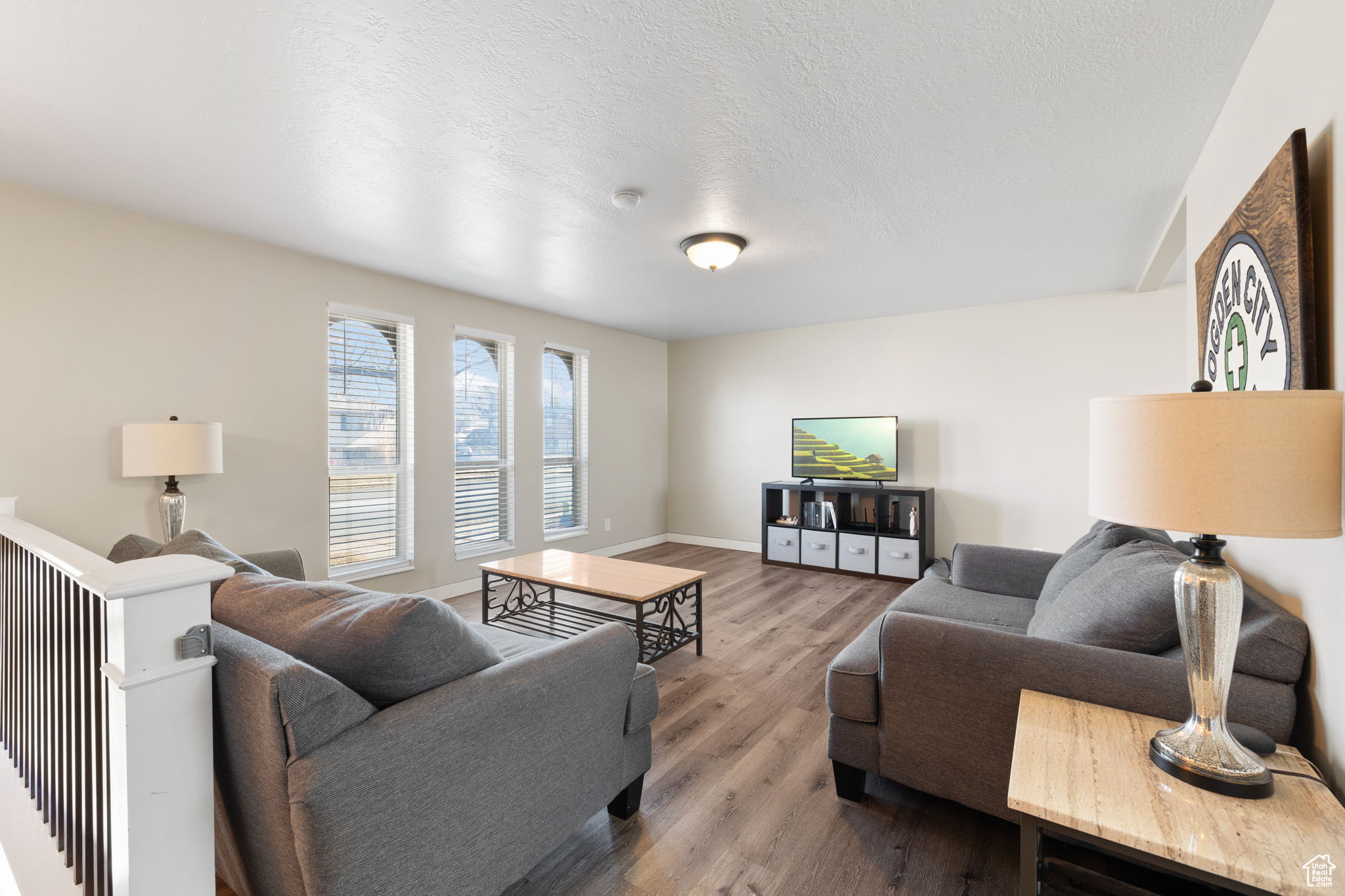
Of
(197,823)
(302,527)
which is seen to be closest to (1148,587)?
(197,823)

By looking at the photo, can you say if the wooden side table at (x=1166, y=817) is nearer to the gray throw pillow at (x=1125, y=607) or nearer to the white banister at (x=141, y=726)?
the gray throw pillow at (x=1125, y=607)

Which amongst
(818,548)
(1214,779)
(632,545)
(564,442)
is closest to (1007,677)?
(1214,779)

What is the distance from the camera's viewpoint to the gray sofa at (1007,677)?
4.23 feet

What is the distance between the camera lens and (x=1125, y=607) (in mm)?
1542

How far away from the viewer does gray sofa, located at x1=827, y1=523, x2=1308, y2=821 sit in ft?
4.23

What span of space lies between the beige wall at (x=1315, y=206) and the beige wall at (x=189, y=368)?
4203 mm

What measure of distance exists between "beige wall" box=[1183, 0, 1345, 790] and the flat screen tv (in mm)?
3521

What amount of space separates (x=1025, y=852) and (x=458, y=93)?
8.33 ft

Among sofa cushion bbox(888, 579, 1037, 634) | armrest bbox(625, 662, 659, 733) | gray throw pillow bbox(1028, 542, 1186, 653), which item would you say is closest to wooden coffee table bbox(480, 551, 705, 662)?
armrest bbox(625, 662, 659, 733)

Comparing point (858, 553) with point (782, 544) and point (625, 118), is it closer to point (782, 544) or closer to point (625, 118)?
point (782, 544)

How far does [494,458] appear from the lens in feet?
15.9

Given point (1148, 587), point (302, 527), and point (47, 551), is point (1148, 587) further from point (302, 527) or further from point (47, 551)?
point (302, 527)

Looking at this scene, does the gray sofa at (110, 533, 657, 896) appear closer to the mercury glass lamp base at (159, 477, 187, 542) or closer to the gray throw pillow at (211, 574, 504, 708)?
the gray throw pillow at (211, 574, 504, 708)

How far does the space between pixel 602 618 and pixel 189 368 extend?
2.71 metres
